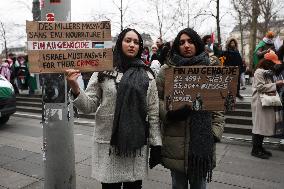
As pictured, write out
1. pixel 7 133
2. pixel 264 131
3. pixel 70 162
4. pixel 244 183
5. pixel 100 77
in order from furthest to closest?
pixel 7 133
pixel 264 131
pixel 244 183
pixel 70 162
pixel 100 77

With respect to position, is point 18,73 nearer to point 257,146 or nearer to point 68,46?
point 257,146

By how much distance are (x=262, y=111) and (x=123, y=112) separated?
3.75 metres

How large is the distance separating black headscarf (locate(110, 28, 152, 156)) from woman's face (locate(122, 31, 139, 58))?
0.13m

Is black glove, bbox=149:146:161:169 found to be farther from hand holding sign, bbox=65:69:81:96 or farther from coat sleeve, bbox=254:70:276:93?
coat sleeve, bbox=254:70:276:93

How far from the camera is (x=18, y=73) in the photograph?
13805 millimetres

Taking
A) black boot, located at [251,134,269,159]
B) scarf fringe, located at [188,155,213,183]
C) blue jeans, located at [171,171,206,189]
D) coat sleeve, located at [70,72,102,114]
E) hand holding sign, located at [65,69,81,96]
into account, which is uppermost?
hand holding sign, located at [65,69,81,96]

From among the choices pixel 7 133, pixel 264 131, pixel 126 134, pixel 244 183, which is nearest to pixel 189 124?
pixel 126 134

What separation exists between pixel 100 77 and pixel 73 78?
0.24m

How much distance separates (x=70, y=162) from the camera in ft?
12.0

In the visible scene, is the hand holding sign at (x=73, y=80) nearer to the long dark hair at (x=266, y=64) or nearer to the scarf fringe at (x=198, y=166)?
the scarf fringe at (x=198, y=166)

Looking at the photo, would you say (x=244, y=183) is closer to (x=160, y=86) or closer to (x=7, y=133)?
(x=160, y=86)

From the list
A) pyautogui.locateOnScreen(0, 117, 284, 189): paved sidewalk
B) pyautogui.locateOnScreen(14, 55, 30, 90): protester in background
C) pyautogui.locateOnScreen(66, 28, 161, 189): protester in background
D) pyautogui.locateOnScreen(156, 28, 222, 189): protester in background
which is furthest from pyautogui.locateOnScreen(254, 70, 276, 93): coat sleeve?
pyautogui.locateOnScreen(14, 55, 30, 90): protester in background

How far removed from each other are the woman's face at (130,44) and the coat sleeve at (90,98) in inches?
12.4

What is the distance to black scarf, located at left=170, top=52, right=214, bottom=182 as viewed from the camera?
2.63 m
